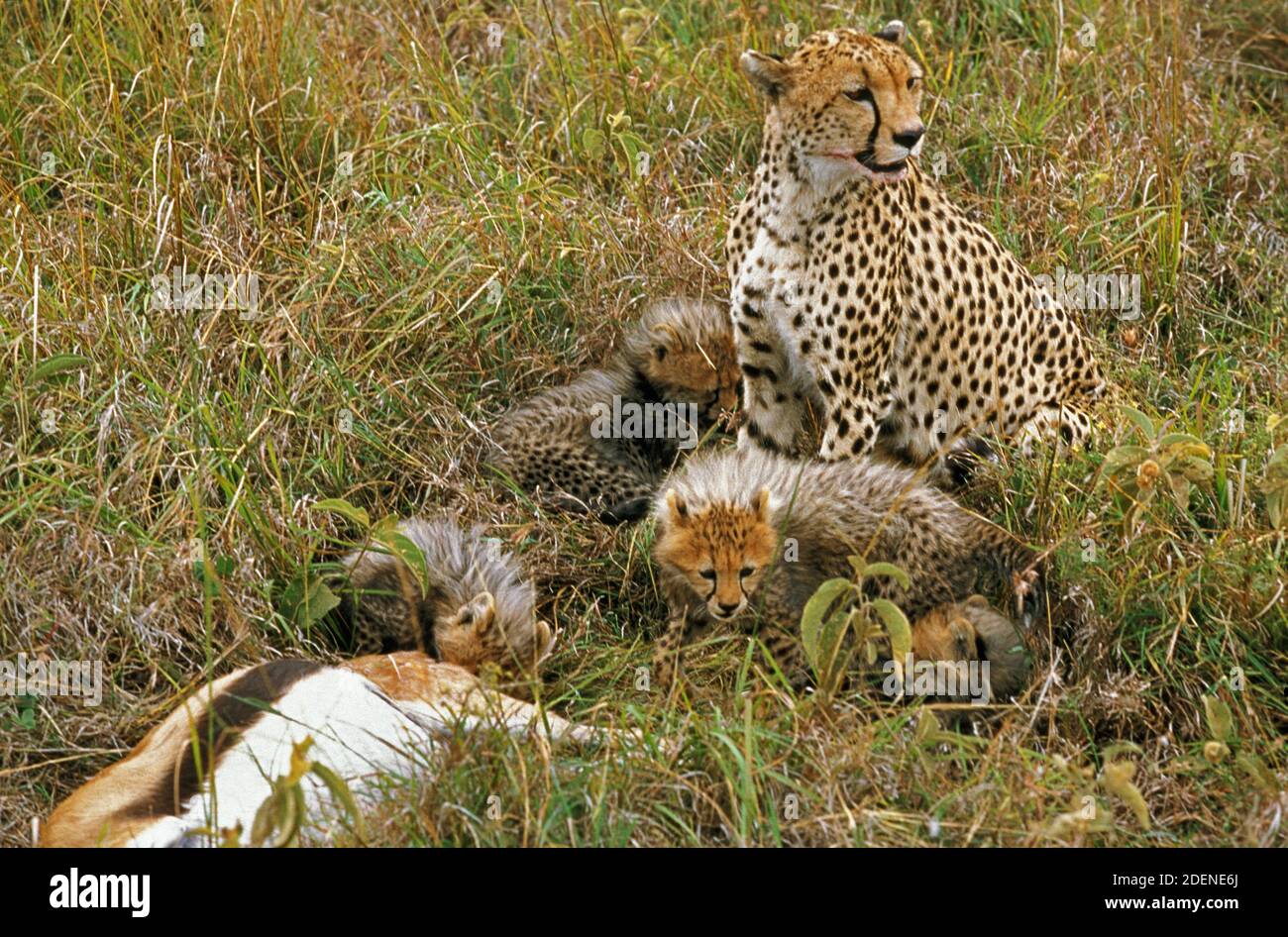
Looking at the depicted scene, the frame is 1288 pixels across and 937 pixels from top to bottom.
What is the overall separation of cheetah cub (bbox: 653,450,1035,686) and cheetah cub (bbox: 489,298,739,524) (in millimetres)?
546

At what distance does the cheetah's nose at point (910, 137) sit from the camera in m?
4.10

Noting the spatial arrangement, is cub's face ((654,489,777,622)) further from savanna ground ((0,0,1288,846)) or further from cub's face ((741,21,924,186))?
cub's face ((741,21,924,186))

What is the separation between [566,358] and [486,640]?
1.30 m

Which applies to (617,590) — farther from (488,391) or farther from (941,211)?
(941,211)

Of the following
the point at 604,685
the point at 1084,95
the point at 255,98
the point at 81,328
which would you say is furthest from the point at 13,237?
the point at 1084,95

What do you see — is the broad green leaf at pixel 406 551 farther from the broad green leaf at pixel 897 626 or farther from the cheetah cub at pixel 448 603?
the broad green leaf at pixel 897 626

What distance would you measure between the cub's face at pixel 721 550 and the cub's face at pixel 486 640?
358mm

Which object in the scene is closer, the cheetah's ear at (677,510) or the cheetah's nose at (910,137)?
the cheetah's ear at (677,510)

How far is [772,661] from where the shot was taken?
348 centimetres

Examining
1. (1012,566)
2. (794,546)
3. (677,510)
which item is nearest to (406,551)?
(677,510)

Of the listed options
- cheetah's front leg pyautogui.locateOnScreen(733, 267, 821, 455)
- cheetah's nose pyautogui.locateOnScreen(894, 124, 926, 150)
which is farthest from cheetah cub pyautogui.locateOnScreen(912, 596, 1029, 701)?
cheetah's nose pyautogui.locateOnScreen(894, 124, 926, 150)

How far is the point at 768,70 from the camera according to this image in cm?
418

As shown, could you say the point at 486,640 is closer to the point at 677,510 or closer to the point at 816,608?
the point at 677,510

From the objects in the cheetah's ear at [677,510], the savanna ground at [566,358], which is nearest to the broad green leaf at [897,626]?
the savanna ground at [566,358]
